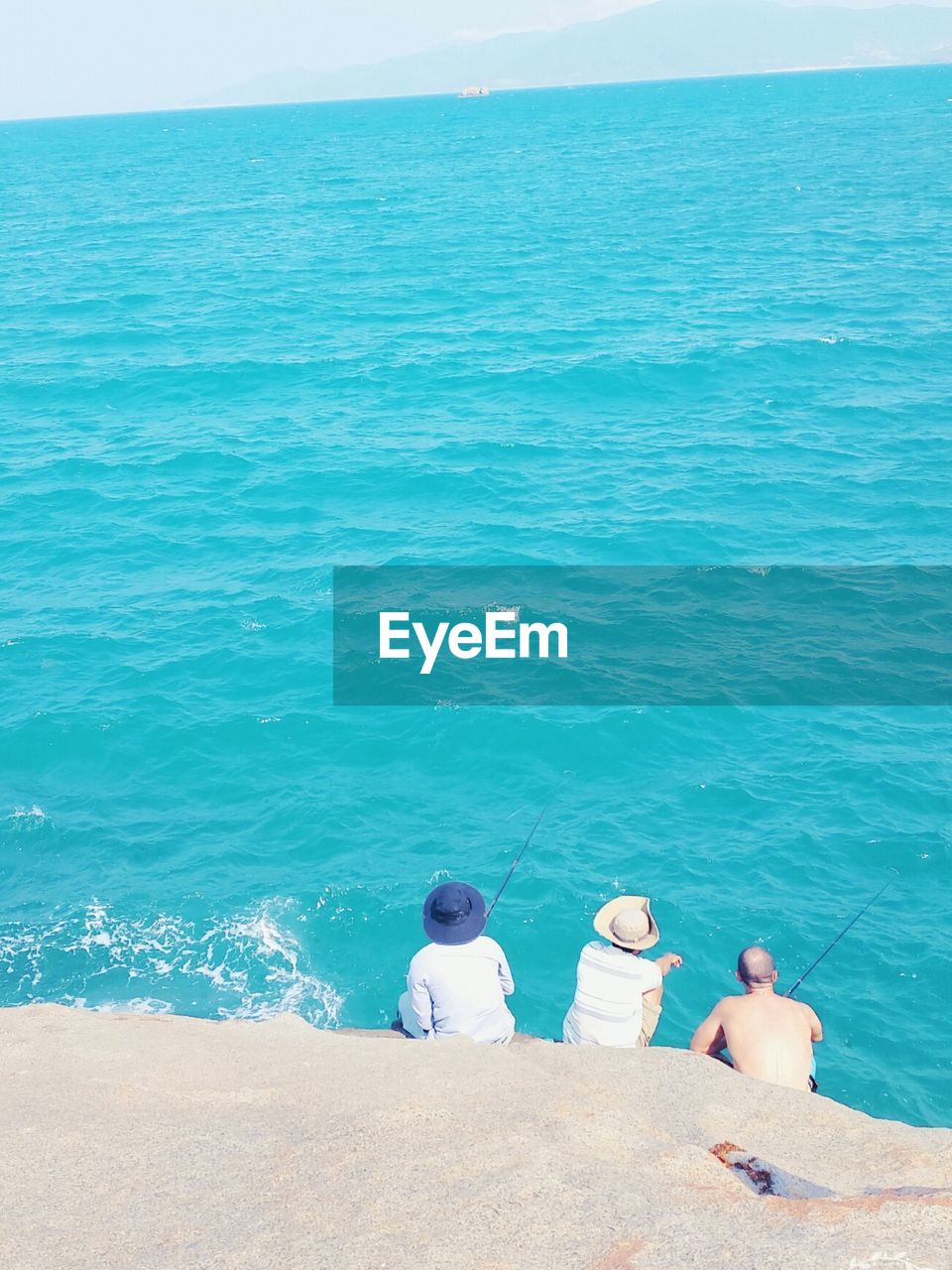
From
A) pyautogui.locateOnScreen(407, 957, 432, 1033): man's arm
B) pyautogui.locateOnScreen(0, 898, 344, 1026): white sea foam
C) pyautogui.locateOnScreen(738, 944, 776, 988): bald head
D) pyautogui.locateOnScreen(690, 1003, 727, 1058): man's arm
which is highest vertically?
pyautogui.locateOnScreen(738, 944, 776, 988): bald head

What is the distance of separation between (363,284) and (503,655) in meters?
35.5

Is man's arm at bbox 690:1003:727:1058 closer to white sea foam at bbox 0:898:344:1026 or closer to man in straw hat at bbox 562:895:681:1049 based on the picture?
man in straw hat at bbox 562:895:681:1049

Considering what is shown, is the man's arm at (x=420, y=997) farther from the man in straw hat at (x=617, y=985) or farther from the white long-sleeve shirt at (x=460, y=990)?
the man in straw hat at (x=617, y=985)

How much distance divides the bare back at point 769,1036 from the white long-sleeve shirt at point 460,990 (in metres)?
1.52

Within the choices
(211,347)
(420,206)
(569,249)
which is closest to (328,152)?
(420,206)

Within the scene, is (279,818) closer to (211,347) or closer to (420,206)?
(211,347)

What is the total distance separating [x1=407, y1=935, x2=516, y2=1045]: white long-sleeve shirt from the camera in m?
7.45

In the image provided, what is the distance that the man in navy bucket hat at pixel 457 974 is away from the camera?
738 centimetres

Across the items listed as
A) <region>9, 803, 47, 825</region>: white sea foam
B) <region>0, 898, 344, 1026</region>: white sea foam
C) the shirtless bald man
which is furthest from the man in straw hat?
<region>9, 803, 47, 825</region>: white sea foam

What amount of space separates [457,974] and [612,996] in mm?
1118

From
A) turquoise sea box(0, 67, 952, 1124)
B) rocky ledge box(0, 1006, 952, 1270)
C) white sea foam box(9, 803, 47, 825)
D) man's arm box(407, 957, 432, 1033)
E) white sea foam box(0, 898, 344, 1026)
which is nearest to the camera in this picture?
rocky ledge box(0, 1006, 952, 1270)

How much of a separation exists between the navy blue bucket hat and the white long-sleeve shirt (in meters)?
0.09

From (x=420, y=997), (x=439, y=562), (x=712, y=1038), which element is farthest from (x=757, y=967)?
(x=439, y=562)

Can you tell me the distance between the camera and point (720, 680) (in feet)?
63.8
